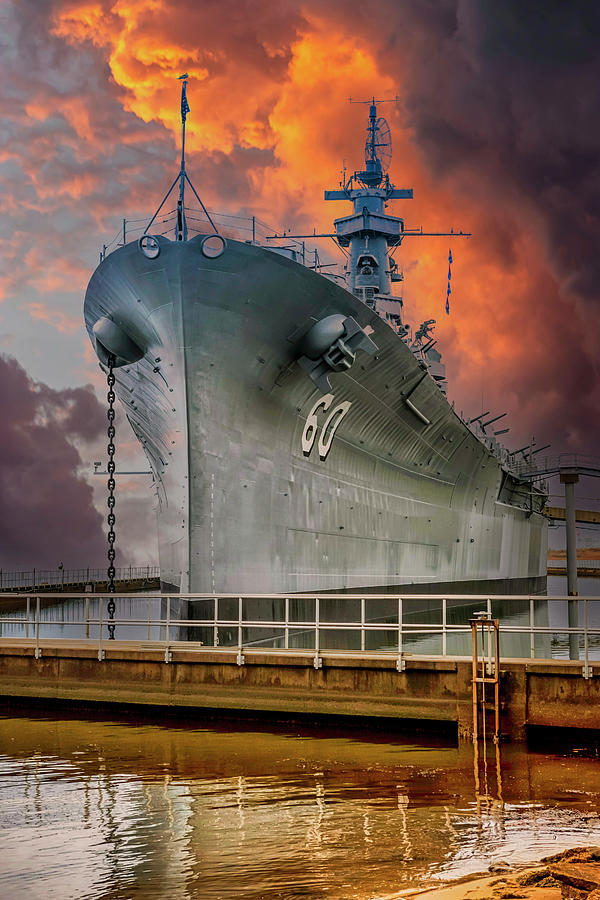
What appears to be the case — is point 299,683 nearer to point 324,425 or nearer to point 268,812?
point 268,812

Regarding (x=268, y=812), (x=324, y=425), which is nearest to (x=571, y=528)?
(x=324, y=425)

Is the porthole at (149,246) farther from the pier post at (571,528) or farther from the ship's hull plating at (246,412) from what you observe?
the pier post at (571,528)

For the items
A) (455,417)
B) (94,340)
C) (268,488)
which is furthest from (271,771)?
(455,417)

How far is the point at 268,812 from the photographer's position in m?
7.82

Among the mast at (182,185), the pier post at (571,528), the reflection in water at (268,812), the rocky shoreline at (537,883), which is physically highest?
Answer: the mast at (182,185)

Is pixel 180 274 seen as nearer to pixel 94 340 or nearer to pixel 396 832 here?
pixel 94 340

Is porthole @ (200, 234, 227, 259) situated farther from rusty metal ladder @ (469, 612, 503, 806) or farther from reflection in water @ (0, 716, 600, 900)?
rusty metal ladder @ (469, 612, 503, 806)

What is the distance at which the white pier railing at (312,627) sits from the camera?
37.6ft

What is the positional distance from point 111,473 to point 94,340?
5250mm

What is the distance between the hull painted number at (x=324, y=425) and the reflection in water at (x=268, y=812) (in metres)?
8.97

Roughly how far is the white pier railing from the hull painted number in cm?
328

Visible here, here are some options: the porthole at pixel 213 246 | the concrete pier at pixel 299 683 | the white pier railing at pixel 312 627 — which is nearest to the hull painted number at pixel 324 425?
the white pier railing at pixel 312 627

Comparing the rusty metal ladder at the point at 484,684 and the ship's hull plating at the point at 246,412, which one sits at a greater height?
the ship's hull plating at the point at 246,412

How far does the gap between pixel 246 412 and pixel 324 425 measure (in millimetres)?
2922
